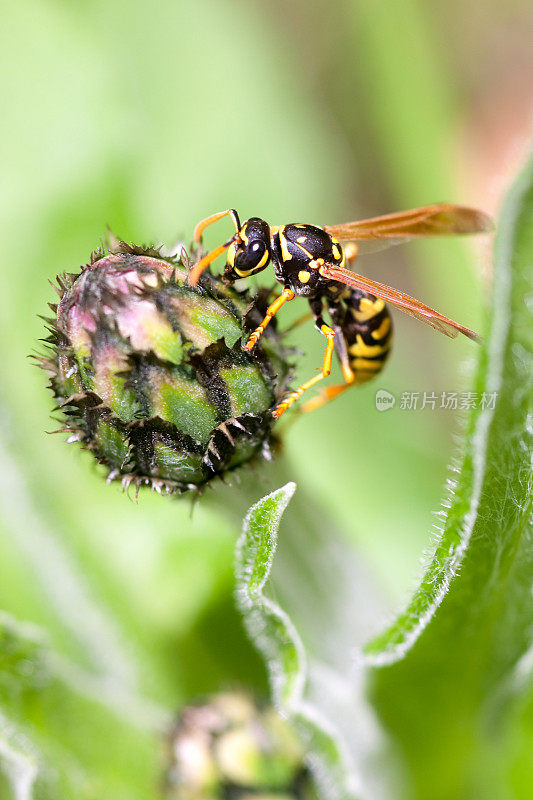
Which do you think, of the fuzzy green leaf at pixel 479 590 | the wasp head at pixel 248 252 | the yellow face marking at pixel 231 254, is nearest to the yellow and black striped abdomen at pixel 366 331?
the wasp head at pixel 248 252

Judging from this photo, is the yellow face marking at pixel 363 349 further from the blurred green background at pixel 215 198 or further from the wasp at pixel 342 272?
the blurred green background at pixel 215 198

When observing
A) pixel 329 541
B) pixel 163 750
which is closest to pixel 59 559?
pixel 163 750

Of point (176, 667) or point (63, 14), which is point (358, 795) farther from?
point (63, 14)

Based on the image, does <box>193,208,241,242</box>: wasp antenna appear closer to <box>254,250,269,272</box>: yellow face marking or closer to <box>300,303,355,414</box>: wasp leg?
<box>254,250,269,272</box>: yellow face marking

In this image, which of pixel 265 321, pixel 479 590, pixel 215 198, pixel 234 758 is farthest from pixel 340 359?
pixel 215 198

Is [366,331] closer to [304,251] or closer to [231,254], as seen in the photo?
[304,251]
